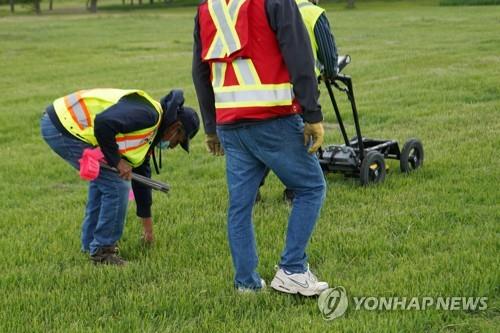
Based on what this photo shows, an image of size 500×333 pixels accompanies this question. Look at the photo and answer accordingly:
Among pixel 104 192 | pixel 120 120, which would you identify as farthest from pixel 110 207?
pixel 120 120

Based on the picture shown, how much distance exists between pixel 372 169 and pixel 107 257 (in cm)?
308

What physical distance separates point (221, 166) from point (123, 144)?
3.70m

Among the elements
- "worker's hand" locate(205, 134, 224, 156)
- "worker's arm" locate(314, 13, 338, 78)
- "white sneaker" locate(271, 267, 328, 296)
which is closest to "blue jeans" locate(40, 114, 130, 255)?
"worker's hand" locate(205, 134, 224, 156)

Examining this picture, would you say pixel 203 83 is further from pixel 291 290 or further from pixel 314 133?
pixel 291 290

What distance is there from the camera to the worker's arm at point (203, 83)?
4523 millimetres

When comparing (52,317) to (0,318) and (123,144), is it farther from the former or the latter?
(123,144)

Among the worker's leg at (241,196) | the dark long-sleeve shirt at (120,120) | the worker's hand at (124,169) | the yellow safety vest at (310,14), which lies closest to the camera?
A: the worker's leg at (241,196)

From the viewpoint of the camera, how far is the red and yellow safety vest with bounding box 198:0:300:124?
415 cm

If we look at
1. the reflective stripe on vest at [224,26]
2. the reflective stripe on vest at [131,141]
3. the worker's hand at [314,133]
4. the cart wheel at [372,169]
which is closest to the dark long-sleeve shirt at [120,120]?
the reflective stripe on vest at [131,141]

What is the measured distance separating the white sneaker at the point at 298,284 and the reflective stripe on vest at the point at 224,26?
137 cm

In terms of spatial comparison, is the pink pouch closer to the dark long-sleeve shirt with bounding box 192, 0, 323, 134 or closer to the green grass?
the dark long-sleeve shirt with bounding box 192, 0, 323, 134

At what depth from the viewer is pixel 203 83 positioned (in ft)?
15.0

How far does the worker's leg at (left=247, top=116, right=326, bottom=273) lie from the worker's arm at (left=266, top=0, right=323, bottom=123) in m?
0.20

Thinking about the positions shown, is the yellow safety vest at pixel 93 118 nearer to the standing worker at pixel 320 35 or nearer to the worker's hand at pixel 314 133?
the standing worker at pixel 320 35
